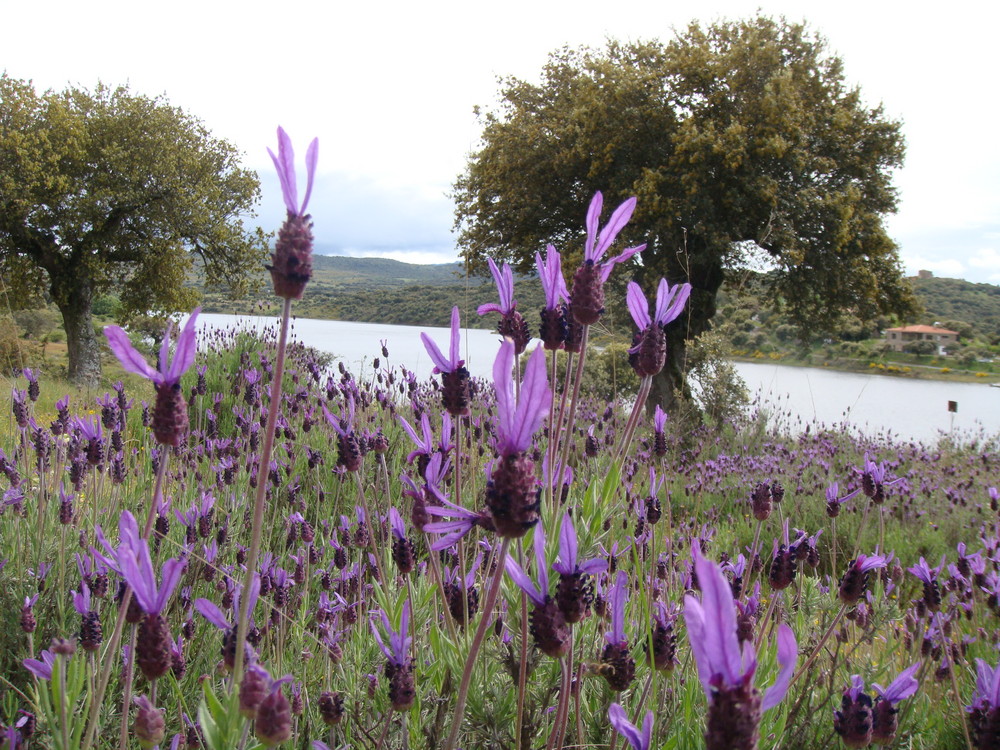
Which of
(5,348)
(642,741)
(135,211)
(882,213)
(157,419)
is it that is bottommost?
(5,348)

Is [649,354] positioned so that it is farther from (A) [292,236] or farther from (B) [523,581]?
(A) [292,236]

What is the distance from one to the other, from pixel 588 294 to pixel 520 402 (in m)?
0.43

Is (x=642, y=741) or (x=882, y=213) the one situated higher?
(x=882, y=213)

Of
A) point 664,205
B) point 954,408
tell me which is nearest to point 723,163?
point 664,205

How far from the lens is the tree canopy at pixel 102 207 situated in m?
15.1

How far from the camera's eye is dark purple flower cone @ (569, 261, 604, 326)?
97 cm

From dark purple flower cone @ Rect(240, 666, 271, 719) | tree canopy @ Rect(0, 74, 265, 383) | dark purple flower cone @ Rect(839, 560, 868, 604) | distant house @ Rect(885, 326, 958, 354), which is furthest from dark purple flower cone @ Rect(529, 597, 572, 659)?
distant house @ Rect(885, 326, 958, 354)

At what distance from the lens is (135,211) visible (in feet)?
53.6

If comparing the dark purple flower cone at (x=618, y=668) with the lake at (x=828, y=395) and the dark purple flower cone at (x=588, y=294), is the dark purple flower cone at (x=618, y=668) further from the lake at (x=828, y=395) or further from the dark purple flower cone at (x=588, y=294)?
the lake at (x=828, y=395)

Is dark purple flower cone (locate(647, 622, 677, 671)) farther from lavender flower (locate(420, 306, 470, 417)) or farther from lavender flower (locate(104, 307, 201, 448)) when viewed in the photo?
lavender flower (locate(104, 307, 201, 448))

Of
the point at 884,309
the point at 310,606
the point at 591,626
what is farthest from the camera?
the point at 884,309

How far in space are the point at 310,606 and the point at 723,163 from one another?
11605 millimetres

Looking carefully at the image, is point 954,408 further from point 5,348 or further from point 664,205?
point 5,348

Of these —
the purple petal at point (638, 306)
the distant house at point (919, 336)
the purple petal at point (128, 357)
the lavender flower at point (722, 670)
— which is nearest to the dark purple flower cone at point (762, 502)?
the purple petal at point (638, 306)
